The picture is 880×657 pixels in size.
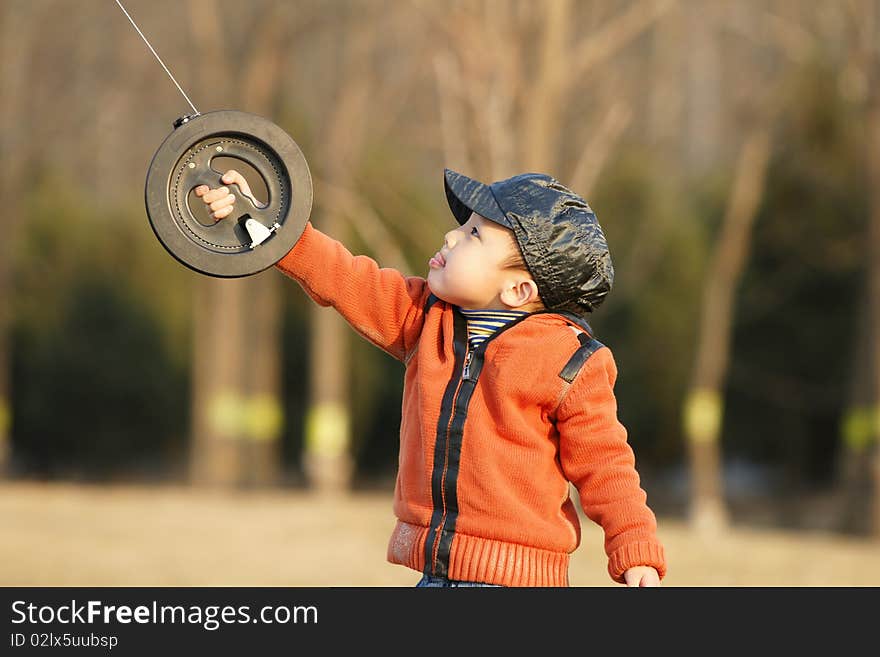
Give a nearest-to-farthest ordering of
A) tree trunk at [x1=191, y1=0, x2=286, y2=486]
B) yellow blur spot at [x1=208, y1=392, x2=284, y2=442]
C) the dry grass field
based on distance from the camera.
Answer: the dry grass field → tree trunk at [x1=191, y1=0, x2=286, y2=486] → yellow blur spot at [x1=208, y1=392, x2=284, y2=442]

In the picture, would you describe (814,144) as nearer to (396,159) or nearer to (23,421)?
(396,159)

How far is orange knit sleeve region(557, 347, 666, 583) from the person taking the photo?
2.37m

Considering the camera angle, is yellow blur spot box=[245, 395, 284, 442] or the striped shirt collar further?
yellow blur spot box=[245, 395, 284, 442]

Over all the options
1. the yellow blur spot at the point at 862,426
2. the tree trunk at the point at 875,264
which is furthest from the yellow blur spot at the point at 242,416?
the tree trunk at the point at 875,264

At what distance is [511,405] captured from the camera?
242 centimetres

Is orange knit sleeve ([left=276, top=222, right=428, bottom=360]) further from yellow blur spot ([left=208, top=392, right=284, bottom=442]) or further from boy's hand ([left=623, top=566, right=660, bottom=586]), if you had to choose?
yellow blur spot ([left=208, top=392, right=284, bottom=442])

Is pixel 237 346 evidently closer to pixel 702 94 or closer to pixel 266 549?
pixel 266 549

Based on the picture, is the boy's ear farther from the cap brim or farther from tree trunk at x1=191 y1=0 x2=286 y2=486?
tree trunk at x1=191 y1=0 x2=286 y2=486

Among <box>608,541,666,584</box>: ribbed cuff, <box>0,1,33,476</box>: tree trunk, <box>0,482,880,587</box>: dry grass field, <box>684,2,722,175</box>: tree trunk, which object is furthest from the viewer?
<box>0,1,33,476</box>: tree trunk

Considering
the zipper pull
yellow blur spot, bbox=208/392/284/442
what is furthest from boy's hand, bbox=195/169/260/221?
yellow blur spot, bbox=208/392/284/442

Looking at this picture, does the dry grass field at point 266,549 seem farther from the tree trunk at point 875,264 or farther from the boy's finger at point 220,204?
the boy's finger at point 220,204

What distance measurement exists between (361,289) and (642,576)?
33.1 inches

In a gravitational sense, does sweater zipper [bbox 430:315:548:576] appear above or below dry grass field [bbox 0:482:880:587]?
below

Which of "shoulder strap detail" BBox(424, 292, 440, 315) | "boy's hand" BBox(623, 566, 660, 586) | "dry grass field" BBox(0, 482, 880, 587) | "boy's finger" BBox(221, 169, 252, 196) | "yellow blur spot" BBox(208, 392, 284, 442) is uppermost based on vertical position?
"yellow blur spot" BBox(208, 392, 284, 442)
